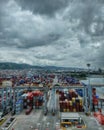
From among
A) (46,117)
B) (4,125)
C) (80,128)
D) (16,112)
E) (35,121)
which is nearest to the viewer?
(80,128)

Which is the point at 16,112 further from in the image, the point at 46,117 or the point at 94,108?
the point at 94,108

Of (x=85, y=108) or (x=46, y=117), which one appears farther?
(x=85, y=108)

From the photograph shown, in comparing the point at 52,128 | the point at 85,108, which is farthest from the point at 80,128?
the point at 85,108

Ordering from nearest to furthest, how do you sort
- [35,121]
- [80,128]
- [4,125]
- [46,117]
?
[80,128]
[4,125]
[35,121]
[46,117]

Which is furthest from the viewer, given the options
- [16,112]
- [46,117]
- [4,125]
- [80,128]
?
[16,112]

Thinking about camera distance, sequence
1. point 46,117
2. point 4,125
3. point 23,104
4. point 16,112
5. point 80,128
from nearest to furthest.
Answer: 1. point 80,128
2. point 4,125
3. point 46,117
4. point 16,112
5. point 23,104

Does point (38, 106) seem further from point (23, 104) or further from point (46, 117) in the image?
point (46, 117)

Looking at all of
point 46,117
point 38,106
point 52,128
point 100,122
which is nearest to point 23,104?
point 38,106

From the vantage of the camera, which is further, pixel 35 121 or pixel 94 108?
pixel 94 108
